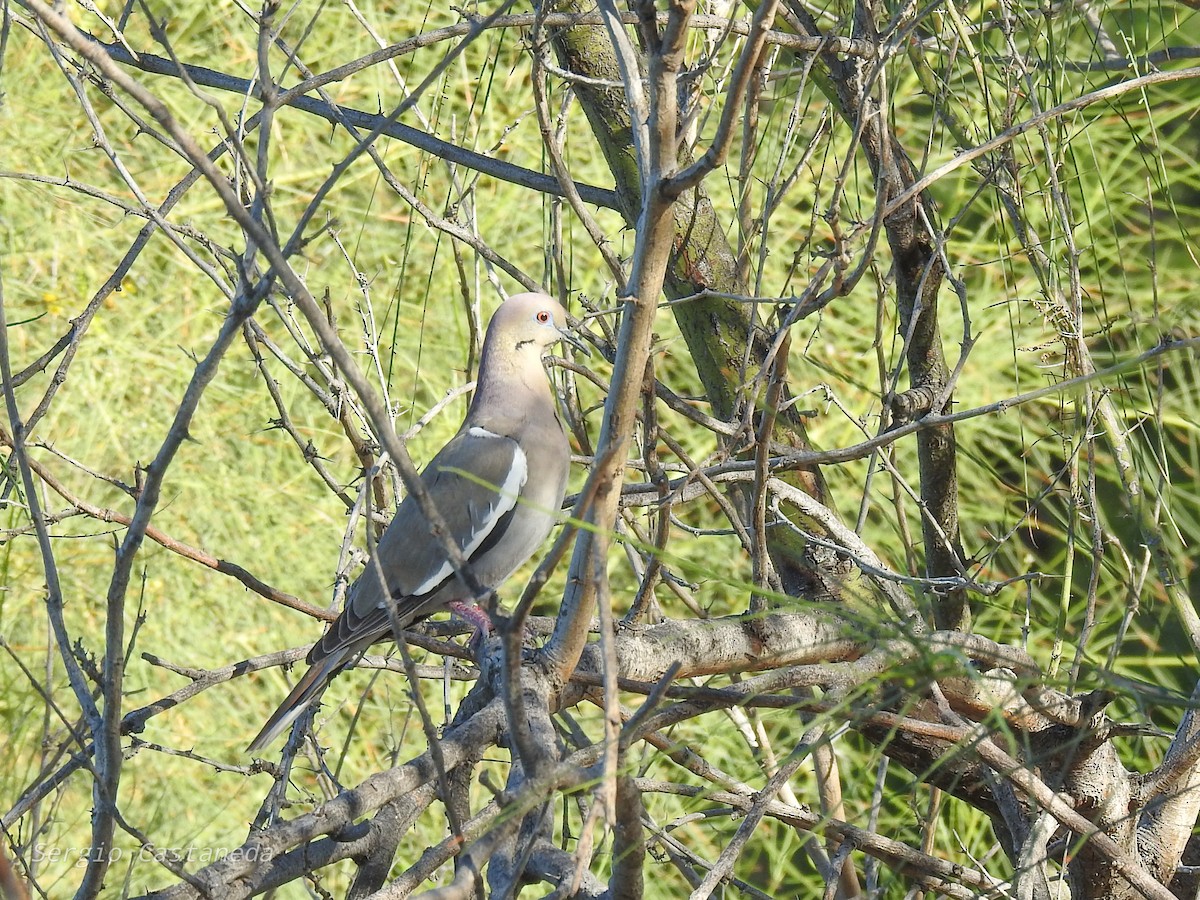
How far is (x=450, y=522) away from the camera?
230 cm

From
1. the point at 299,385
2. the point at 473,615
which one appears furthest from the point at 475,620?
the point at 299,385

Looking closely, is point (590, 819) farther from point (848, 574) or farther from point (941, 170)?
point (848, 574)

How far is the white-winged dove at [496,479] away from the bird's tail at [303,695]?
0.18 meters

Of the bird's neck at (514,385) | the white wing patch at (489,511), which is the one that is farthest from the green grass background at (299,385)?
the white wing patch at (489,511)

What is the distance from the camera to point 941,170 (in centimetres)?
146

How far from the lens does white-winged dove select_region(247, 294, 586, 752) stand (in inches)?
86.1

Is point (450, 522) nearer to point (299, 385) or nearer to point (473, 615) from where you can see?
point (473, 615)

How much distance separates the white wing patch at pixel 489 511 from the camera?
2180mm

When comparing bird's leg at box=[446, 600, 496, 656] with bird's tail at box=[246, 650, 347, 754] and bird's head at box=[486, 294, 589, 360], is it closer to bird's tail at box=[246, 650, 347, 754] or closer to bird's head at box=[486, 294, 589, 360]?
bird's tail at box=[246, 650, 347, 754]

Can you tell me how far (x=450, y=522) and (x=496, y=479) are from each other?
0.56 feet

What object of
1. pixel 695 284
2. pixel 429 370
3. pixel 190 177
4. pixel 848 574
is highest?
pixel 429 370

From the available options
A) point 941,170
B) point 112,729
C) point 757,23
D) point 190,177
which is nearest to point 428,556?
point 190,177

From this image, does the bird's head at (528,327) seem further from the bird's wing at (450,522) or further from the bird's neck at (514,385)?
the bird's wing at (450,522)

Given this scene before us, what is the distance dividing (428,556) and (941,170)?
1.16 meters
